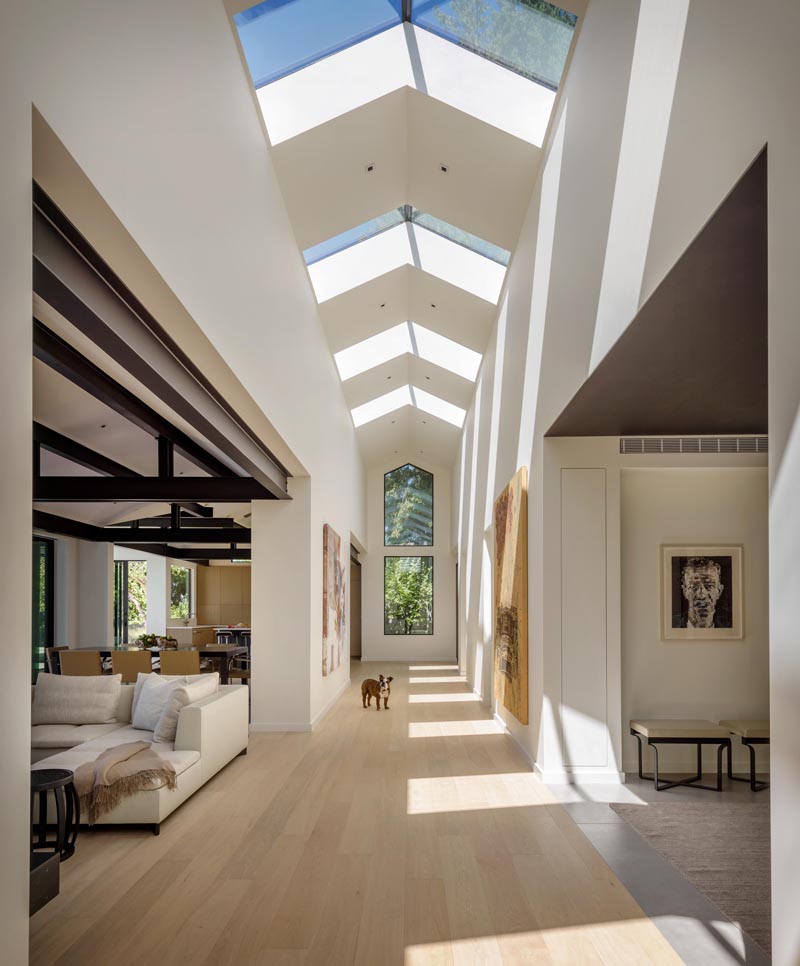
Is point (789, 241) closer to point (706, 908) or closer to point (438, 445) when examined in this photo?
point (706, 908)

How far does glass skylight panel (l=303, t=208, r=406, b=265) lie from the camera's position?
8633mm

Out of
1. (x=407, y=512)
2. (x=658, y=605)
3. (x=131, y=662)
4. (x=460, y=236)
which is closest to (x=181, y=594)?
(x=407, y=512)

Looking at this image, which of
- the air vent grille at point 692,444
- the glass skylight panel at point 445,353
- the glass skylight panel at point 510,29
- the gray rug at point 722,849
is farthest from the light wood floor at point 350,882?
the glass skylight panel at point 445,353

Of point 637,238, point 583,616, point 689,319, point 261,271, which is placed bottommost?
point 583,616

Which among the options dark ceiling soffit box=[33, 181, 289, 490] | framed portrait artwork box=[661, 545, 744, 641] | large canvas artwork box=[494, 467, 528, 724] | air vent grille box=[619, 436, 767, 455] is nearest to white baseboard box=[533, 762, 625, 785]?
large canvas artwork box=[494, 467, 528, 724]

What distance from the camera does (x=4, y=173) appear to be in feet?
7.09

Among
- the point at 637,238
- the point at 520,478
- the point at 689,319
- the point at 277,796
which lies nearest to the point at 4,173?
the point at 637,238

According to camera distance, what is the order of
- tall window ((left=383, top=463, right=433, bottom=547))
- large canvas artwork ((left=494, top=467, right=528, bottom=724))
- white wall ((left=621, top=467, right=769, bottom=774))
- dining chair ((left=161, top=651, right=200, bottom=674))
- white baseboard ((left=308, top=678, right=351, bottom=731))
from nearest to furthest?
white wall ((left=621, top=467, right=769, bottom=774)), large canvas artwork ((left=494, top=467, right=528, bottom=724)), white baseboard ((left=308, top=678, right=351, bottom=731)), dining chair ((left=161, top=651, right=200, bottom=674)), tall window ((left=383, top=463, right=433, bottom=547))

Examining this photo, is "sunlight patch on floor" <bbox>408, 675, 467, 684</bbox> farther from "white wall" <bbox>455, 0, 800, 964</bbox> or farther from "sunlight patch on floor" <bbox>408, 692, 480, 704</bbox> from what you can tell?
"white wall" <bbox>455, 0, 800, 964</bbox>

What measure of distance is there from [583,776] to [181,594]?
59.4 feet

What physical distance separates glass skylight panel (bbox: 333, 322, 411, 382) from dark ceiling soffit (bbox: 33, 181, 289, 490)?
5968mm

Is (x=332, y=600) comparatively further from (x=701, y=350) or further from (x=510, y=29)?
(x=701, y=350)

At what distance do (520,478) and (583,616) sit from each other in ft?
5.05

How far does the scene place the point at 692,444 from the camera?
666 centimetres
